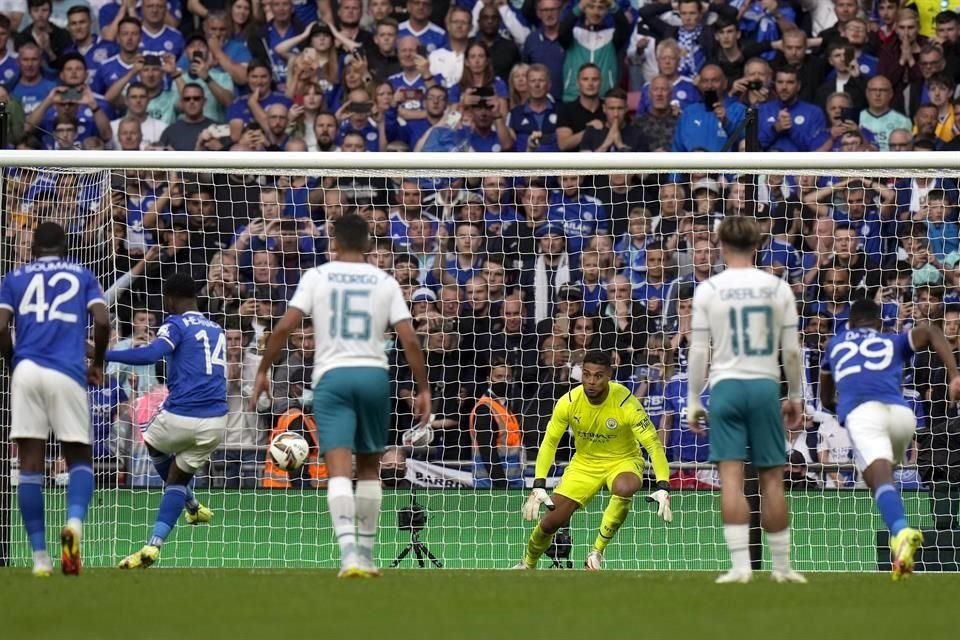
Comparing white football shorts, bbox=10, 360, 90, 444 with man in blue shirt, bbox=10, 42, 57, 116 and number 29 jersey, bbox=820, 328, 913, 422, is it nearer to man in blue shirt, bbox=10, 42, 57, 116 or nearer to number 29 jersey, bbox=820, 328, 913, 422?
number 29 jersey, bbox=820, 328, 913, 422

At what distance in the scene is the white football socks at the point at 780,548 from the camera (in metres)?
9.37

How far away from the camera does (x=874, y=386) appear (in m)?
10.0

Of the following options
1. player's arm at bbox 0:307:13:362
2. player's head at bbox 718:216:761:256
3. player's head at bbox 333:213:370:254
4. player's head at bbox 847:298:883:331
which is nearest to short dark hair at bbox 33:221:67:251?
player's arm at bbox 0:307:13:362

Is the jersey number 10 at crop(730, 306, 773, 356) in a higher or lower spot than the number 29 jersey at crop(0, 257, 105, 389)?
lower

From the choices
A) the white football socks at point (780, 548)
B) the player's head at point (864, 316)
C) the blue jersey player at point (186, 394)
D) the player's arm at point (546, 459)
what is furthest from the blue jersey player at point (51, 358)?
the player's head at point (864, 316)

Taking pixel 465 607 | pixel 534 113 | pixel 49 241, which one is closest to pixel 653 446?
pixel 49 241

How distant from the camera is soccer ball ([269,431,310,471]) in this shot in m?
11.5

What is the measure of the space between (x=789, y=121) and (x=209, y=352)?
7.91 metres

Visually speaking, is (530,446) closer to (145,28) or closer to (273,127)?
(273,127)

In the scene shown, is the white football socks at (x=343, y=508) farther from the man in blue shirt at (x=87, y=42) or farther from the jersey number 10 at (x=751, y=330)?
the man in blue shirt at (x=87, y=42)

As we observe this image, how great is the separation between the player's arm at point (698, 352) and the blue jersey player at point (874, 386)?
1.38 metres

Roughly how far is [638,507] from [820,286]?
2731 millimetres

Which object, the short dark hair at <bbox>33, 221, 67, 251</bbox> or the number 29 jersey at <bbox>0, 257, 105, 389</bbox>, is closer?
the number 29 jersey at <bbox>0, 257, 105, 389</bbox>

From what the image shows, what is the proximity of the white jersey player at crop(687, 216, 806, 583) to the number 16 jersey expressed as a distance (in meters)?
1.69
